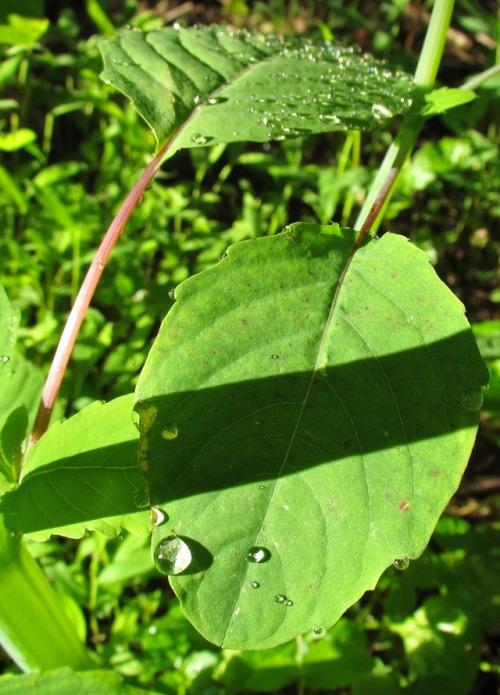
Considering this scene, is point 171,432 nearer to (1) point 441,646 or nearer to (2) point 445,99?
(2) point 445,99

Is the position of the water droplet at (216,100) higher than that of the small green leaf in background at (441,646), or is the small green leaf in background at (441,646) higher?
the water droplet at (216,100)

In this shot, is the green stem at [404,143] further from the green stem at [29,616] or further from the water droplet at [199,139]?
the green stem at [29,616]

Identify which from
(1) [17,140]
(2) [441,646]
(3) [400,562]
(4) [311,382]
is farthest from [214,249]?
(3) [400,562]

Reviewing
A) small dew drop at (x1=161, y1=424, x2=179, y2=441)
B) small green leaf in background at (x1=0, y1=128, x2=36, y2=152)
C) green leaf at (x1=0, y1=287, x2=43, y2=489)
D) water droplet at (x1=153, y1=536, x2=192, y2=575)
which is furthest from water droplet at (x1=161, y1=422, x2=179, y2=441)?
small green leaf in background at (x1=0, y1=128, x2=36, y2=152)

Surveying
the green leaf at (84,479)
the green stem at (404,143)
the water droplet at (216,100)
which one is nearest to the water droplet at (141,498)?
the green leaf at (84,479)

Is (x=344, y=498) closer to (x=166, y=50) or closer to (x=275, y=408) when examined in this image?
(x=275, y=408)

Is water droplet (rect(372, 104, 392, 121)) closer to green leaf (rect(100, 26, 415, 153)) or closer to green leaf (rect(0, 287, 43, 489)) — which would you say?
green leaf (rect(100, 26, 415, 153))
